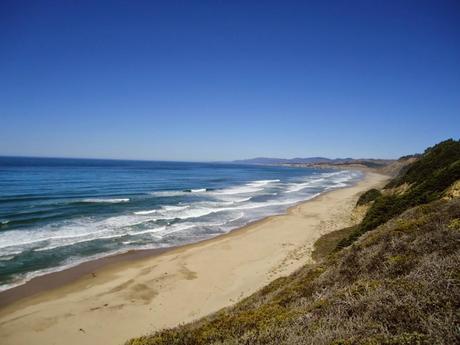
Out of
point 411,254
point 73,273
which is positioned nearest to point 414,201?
point 411,254

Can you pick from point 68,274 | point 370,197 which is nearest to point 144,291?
point 68,274

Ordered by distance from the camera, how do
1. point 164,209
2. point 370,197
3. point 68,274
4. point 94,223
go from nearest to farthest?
1. point 68,274
2. point 94,223
3. point 370,197
4. point 164,209

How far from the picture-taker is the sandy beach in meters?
10.2

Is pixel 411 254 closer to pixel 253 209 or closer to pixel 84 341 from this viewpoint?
pixel 84 341

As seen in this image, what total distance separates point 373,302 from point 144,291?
36.7 ft

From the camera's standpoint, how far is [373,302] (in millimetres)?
4461

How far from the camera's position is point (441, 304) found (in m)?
3.89

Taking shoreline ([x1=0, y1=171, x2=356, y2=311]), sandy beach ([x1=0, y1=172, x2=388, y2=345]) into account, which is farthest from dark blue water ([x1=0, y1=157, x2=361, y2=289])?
sandy beach ([x1=0, y1=172, x2=388, y2=345])

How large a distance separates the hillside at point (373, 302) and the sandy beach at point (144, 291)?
4773 millimetres

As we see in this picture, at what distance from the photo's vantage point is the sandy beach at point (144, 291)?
33.5ft

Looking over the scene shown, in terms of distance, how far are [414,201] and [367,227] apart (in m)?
2.42

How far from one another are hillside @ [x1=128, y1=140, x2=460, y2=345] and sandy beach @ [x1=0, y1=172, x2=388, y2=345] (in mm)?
4773

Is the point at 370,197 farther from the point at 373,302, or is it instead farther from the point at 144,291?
the point at 373,302

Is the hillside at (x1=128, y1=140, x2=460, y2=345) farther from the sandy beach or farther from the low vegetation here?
the low vegetation
